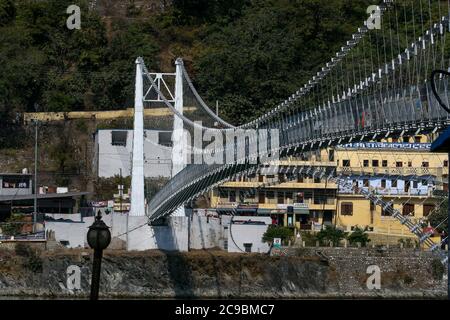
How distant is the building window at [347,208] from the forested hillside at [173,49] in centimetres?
602

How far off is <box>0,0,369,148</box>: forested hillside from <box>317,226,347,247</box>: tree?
9.67 metres

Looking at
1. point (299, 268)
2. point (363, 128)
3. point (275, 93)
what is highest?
point (275, 93)

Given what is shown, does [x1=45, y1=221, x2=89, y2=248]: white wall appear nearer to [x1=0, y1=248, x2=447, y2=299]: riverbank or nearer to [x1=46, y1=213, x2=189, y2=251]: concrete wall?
[x1=46, y1=213, x2=189, y2=251]: concrete wall

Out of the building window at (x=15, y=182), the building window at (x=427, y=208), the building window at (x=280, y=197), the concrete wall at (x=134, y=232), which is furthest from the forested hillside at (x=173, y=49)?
the concrete wall at (x=134, y=232)

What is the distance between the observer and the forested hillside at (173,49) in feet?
167

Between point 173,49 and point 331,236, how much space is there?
19.6m

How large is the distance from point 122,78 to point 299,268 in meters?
18.1

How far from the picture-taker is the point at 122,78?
52938mm

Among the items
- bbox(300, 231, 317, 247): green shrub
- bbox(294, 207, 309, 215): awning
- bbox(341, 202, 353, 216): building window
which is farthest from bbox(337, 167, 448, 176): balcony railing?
bbox(300, 231, 317, 247): green shrub

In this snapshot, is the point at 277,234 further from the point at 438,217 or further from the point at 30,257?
the point at 30,257

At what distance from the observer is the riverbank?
36.2 meters

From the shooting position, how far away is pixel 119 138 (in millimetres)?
47344
